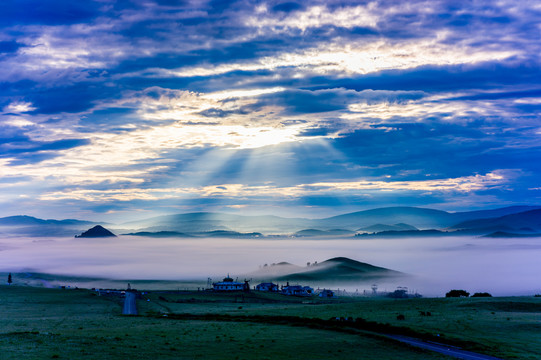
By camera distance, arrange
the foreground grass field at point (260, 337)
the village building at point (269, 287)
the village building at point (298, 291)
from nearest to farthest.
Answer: the foreground grass field at point (260, 337) → the village building at point (298, 291) → the village building at point (269, 287)

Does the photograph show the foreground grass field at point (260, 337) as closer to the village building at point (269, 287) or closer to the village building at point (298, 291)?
the village building at point (298, 291)

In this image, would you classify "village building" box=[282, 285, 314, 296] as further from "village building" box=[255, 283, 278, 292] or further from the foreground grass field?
the foreground grass field

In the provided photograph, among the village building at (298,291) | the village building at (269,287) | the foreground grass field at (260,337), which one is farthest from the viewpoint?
the village building at (269,287)

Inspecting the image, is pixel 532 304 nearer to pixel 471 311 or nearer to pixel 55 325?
pixel 471 311

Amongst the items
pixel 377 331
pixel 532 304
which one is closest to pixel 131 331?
pixel 377 331

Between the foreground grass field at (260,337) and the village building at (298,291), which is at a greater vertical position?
the foreground grass field at (260,337)

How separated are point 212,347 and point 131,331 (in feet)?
46.5

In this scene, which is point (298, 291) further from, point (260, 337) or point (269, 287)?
point (260, 337)

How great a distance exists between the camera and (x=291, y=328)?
2613 inches

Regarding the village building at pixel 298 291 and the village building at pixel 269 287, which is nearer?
the village building at pixel 298 291

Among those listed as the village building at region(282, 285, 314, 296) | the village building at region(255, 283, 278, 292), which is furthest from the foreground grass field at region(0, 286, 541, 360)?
the village building at region(255, 283, 278, 292)

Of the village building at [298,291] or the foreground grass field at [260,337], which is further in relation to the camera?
the village building at [298,291]

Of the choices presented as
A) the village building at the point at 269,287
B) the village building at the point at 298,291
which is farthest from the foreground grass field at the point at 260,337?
the village building at the point at 269,287

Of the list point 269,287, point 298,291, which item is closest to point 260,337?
point 298,291
